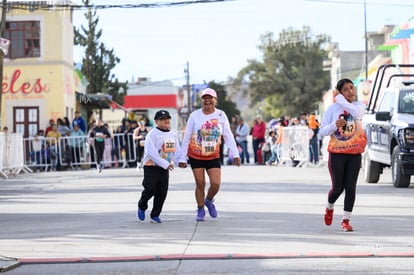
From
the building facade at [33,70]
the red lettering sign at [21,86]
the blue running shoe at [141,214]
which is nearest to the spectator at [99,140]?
the building facade at [33,70]

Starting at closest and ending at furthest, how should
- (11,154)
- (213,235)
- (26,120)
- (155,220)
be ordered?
(213,235) < (155,220) < (11,154) < (26,120)

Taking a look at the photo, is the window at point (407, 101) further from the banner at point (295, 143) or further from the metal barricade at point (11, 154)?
the metal barricade at point (11, 154)

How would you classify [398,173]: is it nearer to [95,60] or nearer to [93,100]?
[93,100]

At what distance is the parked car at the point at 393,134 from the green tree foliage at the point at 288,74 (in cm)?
7439

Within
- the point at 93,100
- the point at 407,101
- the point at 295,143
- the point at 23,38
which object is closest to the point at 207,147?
the point at 407,101

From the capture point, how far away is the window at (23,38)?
4053 centimetres

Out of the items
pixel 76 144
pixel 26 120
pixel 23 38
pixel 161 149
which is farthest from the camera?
pixel 23 38

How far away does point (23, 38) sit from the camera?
134ft

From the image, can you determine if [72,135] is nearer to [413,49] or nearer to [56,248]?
[413,49]

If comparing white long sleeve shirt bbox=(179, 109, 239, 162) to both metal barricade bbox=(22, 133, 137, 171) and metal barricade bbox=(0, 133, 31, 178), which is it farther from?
metal barricade bbox=(22, 133, 137, 171)

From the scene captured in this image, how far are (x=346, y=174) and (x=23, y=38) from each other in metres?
31.3

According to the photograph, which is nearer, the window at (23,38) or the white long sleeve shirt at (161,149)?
the white long sleeve shirt at (161,149)

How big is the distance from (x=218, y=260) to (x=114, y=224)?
148 inches

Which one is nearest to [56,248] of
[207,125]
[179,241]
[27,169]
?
[179,241]
